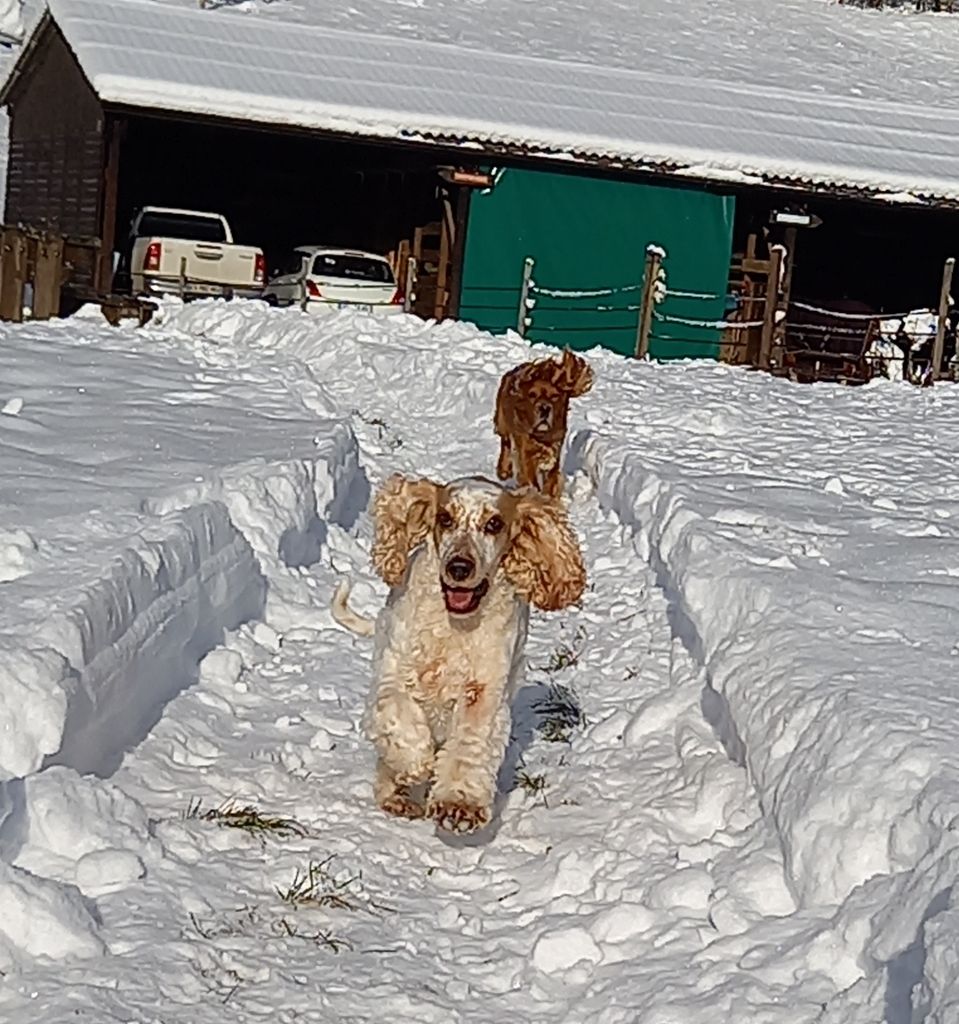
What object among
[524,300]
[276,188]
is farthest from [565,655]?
[276,188]

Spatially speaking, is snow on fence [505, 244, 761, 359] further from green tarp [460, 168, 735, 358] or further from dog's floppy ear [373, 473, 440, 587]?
dog's floppy ear [373, 473, 440, 587]

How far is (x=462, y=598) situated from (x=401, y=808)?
0.75 metres

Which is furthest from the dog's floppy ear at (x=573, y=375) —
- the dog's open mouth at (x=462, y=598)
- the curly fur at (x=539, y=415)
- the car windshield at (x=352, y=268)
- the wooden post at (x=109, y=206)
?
the car windshield at (x=352, y=268)

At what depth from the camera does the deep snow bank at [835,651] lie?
14.0 ft

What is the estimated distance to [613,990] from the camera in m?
4.43

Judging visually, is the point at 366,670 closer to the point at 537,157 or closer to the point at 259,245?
the point at 537,157

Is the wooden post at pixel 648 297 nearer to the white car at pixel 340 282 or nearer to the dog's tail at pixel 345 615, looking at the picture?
the white car at pixel 340 282

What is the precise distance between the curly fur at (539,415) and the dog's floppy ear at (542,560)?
20.3 ft

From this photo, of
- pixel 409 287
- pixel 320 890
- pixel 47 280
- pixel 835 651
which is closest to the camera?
pixel 320 890

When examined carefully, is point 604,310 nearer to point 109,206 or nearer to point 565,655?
point 109,206

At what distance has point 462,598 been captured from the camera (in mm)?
5789

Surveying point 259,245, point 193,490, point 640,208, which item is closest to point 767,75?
point 640,208

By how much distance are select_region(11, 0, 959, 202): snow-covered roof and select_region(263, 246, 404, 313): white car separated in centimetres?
236

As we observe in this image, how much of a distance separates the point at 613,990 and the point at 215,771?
2.00 metres
